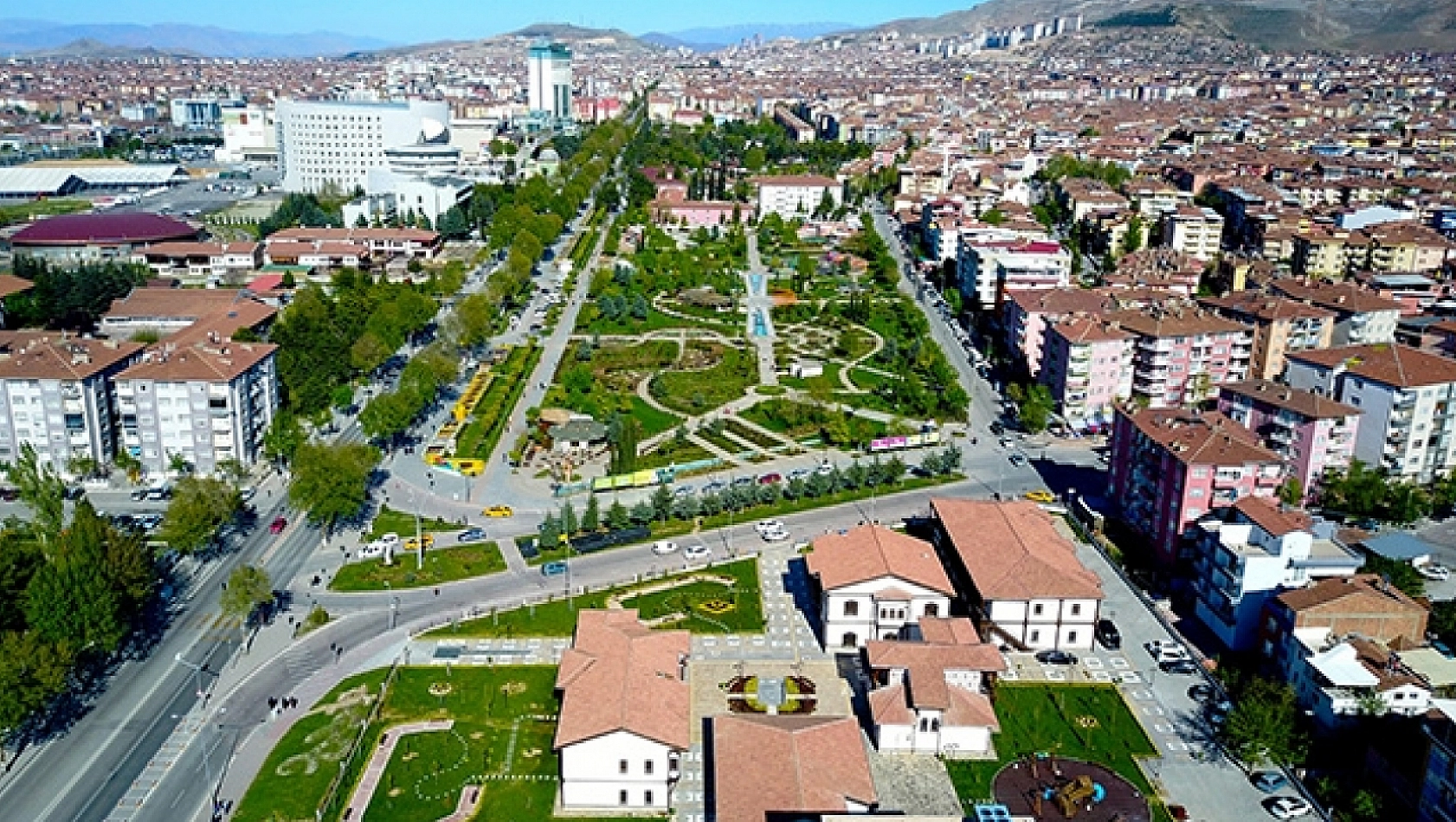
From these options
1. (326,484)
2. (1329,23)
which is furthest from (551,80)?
(1329,23)

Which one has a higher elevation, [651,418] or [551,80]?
[551,80]

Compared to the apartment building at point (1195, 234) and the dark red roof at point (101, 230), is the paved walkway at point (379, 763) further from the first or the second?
the apartment building at point (1195, 234)

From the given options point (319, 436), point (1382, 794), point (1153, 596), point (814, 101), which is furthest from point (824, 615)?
point (814, 101)

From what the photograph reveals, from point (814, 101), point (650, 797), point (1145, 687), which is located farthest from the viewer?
point (814, 101)

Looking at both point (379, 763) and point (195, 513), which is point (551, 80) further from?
point (379, 763)

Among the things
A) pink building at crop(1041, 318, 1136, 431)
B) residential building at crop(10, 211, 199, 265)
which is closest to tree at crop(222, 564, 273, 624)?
pink building at crop(1041, 318, 1136, 431)

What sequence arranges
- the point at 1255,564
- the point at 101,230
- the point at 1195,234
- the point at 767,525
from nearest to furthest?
the point at 1255,564, the point at 767,525, the point at 101,230, the point at 1195,234

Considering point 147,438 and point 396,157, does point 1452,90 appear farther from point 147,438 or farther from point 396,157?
point 147,438
